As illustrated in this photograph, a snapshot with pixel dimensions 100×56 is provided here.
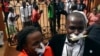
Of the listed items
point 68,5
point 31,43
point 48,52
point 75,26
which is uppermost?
point 75,26

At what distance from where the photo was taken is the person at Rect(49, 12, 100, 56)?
9.17 ft

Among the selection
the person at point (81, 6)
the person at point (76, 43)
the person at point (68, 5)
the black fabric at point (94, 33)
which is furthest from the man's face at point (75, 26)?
the person at point (68, 5)

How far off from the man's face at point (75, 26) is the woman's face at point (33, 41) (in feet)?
1.07

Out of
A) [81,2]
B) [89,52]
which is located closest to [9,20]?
[81,2]

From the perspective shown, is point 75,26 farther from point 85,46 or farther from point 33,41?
point 33,41

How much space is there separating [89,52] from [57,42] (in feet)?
1.23

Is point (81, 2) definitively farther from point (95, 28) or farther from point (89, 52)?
point (89, 52)

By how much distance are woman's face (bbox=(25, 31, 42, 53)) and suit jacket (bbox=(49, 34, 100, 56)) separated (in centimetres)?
28

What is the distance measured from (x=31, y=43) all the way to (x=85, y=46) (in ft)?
1.95

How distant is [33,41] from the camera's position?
2732mm

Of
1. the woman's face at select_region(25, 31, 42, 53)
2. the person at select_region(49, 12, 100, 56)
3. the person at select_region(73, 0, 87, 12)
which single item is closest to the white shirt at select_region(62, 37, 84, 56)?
the person at select_region(49, 12, 100, 56)

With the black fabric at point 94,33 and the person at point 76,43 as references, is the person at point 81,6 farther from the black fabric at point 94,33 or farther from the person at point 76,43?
the person at point 76,43

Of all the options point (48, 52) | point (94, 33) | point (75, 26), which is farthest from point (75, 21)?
point (94, 33)

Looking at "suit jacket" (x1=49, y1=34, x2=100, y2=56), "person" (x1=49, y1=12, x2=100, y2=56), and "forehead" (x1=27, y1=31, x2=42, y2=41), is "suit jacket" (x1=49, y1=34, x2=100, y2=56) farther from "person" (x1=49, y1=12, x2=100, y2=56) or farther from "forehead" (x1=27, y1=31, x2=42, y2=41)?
"forehead" (x1=27, y1=31, x2=42, y2=41)
